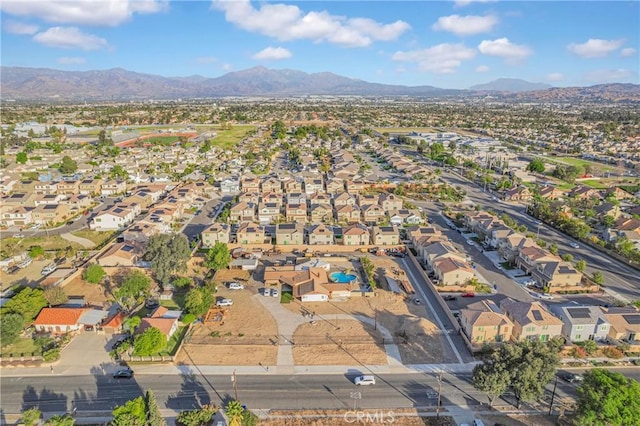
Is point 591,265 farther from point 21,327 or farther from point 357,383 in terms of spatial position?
point 21,327

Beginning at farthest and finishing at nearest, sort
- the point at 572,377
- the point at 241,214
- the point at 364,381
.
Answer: the point at 241,214 < the point at 572,377 < the point at 364,381

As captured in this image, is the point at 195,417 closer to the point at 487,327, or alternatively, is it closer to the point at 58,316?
Result: the point at 58,316

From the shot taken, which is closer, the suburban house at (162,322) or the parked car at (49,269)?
the suburban house at (162,322)

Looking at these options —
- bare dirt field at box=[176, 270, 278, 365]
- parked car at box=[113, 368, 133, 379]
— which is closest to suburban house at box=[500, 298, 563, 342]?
bare dirt field at box=[176, 270, 278, 365]

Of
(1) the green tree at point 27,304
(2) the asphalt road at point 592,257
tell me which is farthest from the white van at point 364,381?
(2) the asphalt road at point 592,257

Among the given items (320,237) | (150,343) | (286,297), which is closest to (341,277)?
(286,297)

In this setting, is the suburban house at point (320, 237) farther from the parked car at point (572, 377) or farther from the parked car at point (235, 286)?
the parked car at point (572, 377)
